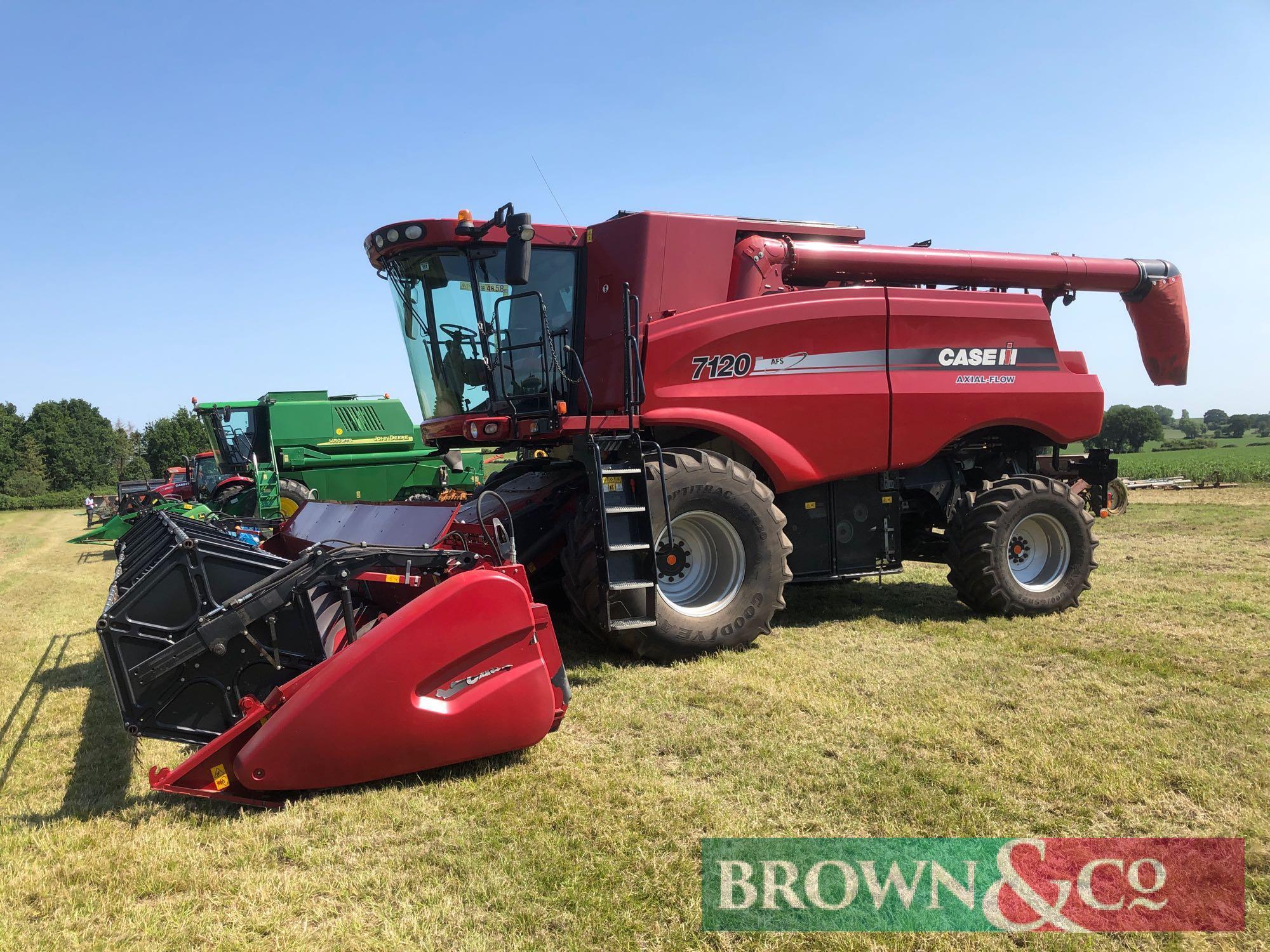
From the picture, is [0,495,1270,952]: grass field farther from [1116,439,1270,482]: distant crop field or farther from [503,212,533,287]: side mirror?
[1116,439,1270,482]: distant crop field

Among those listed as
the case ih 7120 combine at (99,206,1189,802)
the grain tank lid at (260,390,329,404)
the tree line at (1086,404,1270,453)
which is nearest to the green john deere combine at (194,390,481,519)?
the grain tank lid at (260,390,329,404)

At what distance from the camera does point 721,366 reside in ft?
18.3

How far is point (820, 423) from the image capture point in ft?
19.4

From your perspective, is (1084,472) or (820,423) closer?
(820,423)

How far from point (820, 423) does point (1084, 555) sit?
2701 millimetres

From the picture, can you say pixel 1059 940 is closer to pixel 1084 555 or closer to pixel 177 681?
pixel 177 681

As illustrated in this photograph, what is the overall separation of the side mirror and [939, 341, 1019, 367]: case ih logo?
348 cm

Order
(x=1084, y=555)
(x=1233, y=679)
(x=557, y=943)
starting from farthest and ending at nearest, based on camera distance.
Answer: (x=1084, y=555) < (x=1233, y=679) < (x=557, y=943)

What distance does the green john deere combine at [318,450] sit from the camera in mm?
14039

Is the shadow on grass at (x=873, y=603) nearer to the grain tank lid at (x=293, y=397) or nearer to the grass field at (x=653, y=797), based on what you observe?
the grass field at (x=653, y=797)

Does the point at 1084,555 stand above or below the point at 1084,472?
below

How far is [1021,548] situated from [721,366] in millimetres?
3187

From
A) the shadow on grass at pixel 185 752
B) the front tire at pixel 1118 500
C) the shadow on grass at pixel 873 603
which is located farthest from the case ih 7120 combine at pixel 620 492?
the front tire at pixel 1118 500

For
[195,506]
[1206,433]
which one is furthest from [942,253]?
[1206,433]
